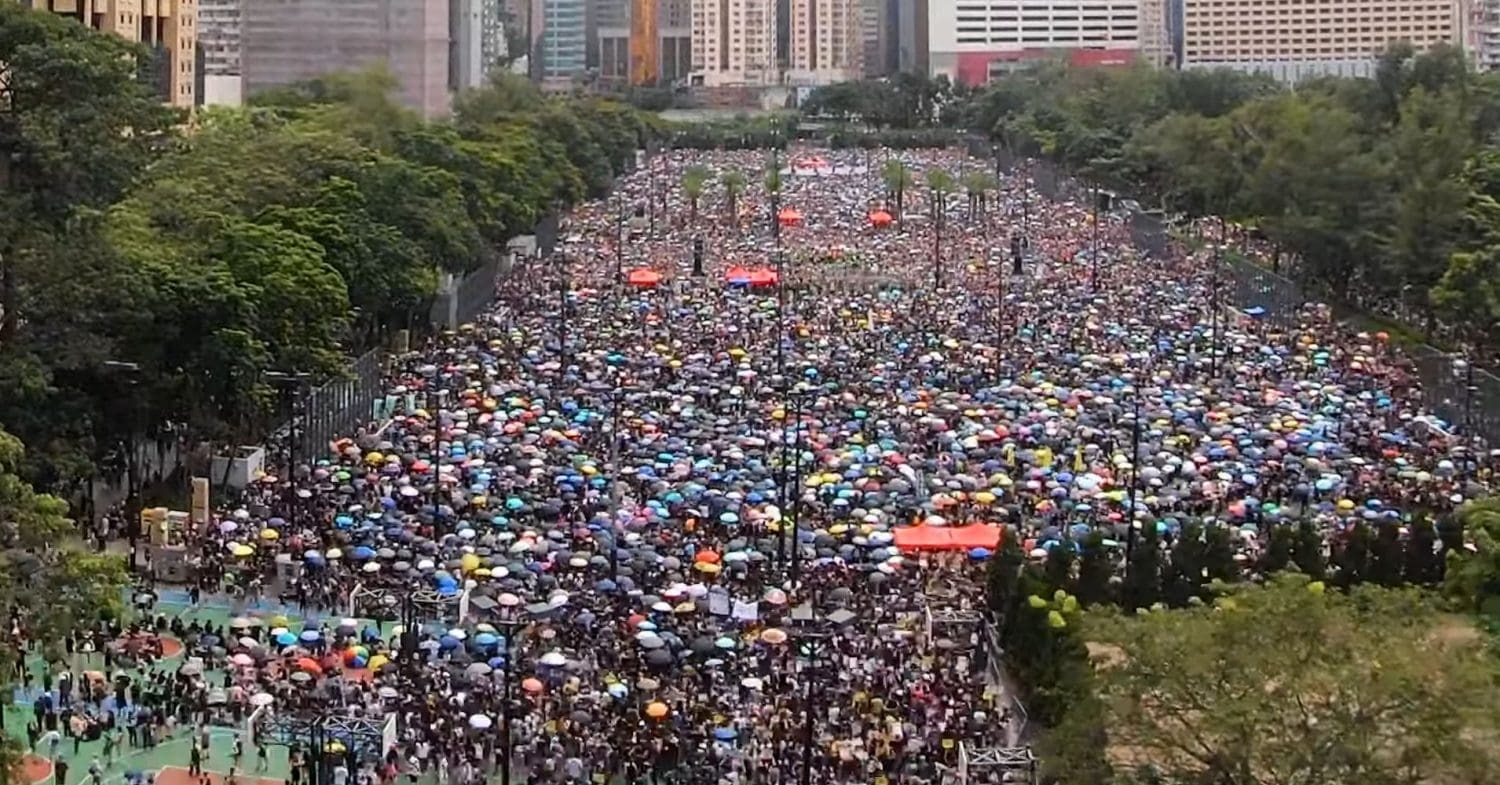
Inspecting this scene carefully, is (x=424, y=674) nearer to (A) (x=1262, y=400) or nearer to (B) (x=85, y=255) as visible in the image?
(B) (x=85, y=255)

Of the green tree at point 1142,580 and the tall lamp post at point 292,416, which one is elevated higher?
the tall lamp post at point 292,416

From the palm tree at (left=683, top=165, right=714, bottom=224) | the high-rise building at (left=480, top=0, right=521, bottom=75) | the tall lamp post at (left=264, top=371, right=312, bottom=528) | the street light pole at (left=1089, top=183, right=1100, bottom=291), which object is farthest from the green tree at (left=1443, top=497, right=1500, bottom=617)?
the high-rise building at (left=480, top=0, right=521, bottom=75)

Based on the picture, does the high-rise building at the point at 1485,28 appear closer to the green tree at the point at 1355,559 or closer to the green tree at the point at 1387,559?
the green tree at the point at 1387,559

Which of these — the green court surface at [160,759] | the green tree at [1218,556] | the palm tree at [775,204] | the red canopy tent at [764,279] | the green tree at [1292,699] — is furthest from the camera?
the palm tree at [775,204]

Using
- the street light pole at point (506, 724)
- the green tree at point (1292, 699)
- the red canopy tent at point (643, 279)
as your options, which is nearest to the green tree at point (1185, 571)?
the street light pole at point (506, 724)

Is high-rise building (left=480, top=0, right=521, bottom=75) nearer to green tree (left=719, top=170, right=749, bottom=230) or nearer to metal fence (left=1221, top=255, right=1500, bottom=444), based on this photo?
green tree (left=719, top=170, right=749, bottom=230)

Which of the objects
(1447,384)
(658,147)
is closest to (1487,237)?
(1447,384)

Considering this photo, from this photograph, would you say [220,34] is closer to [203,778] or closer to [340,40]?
[340,40]
